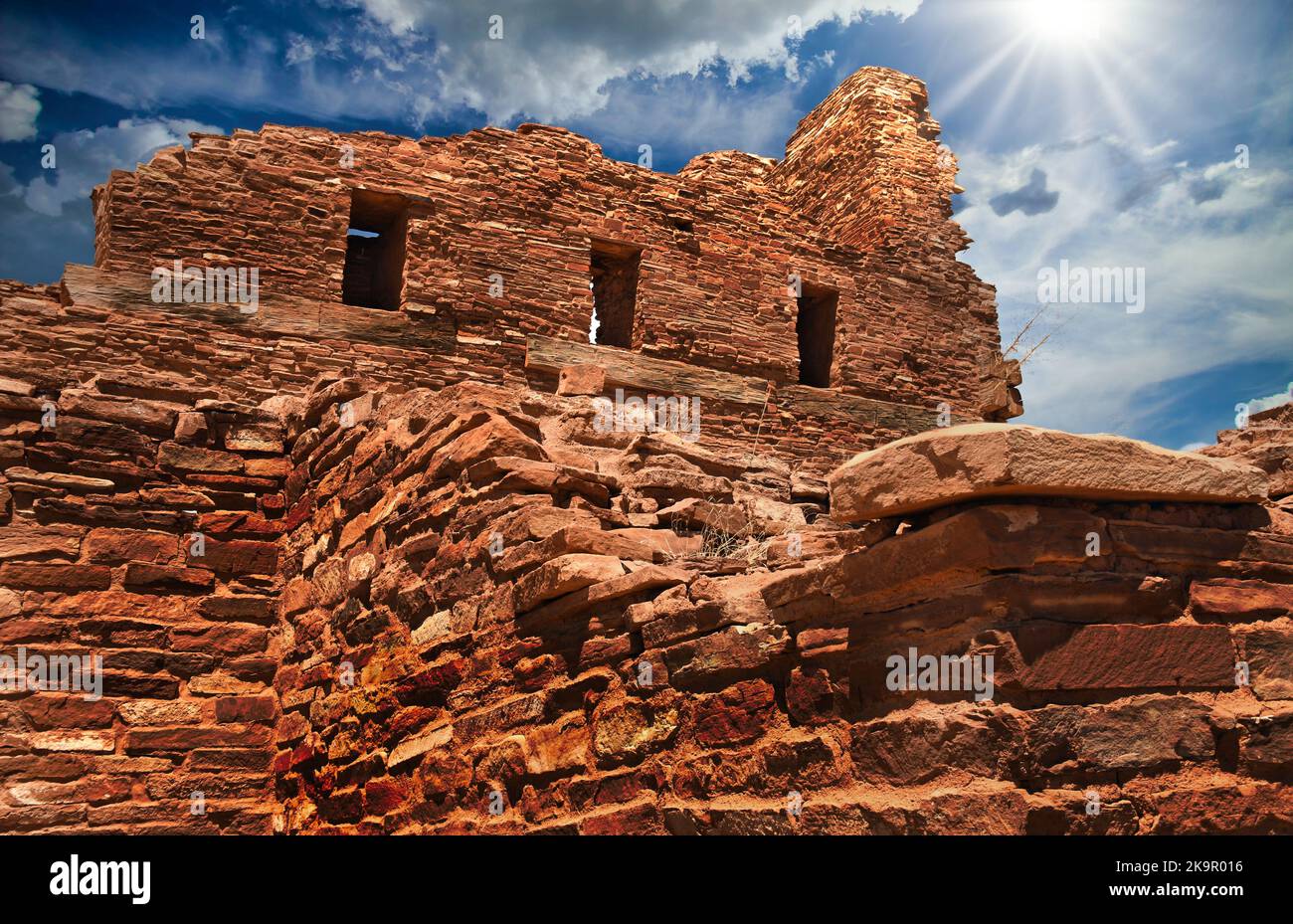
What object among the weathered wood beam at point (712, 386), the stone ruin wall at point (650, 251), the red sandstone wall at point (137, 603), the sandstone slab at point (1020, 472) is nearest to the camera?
the sandstone slab at point (1020, 472)

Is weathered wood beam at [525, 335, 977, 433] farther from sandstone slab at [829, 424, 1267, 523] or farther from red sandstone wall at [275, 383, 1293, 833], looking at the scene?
sandstone slab at [829, 424, 1267, 523]

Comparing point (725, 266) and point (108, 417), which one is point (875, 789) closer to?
point (108, 417)

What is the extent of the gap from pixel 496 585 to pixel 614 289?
9.35 meters

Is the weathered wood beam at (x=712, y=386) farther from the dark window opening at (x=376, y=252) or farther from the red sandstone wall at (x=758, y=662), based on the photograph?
the red sandstone wall at (x=758, y=662)

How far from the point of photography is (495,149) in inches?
500

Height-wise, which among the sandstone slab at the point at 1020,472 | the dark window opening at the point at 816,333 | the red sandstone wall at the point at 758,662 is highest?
the dark window opening at the point at 816,333

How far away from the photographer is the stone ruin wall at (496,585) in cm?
326

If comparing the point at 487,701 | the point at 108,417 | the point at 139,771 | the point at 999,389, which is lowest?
the point at 139,771

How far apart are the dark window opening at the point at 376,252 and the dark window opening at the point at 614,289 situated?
7.20ft

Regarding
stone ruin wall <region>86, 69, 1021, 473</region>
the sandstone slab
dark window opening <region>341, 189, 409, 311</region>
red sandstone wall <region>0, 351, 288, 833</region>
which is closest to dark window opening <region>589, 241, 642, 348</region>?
stone ruin wall <region>86, 69, 1021, 473</region>

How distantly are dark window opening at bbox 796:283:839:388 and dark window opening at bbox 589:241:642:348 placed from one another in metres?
2.28

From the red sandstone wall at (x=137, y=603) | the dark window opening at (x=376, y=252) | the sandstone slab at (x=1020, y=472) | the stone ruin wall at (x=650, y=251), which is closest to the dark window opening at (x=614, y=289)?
the stone ruin wall at (x=650, y=251)

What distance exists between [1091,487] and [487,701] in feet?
8.24
